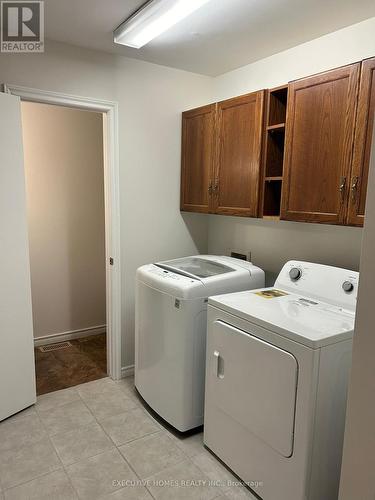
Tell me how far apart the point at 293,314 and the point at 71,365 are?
215 cm

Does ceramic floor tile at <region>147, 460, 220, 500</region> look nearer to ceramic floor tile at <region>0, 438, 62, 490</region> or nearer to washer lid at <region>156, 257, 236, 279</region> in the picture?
ceramic floor tile at <region>0, 438, 62, 490</region>

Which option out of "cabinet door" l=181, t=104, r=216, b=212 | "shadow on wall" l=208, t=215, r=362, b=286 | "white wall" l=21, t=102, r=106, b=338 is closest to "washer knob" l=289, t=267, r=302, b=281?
"shadow on wall" l=208, t=215, r=362, b=286

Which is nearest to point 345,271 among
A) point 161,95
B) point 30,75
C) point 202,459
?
point 202,459

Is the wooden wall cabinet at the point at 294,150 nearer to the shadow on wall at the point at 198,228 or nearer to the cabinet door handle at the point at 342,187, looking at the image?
the cabinet door handle at the point at 342,187

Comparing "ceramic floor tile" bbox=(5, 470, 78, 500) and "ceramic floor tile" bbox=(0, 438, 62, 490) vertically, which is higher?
"ceramic floor tile" bbox=(5, 470, 78, 500)

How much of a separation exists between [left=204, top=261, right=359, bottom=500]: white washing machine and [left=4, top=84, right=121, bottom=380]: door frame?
104 cm

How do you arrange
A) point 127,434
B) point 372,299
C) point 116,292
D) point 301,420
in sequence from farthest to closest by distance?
point 116,292 < point 127,434 < point 301,420 < point 372,299

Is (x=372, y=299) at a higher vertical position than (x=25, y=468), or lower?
higher

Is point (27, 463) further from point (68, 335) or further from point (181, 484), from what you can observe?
point (68, 335)

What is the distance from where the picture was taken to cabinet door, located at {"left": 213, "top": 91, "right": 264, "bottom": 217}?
7.57ft

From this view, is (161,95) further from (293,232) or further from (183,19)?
(293,232)

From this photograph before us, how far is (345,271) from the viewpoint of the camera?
1984 millimetres

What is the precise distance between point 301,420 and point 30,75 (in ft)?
8.06

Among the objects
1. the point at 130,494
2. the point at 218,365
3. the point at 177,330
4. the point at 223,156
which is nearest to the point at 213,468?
the point at 130,494
